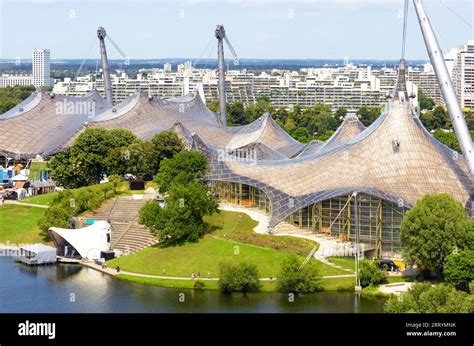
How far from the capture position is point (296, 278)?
47.6 meters

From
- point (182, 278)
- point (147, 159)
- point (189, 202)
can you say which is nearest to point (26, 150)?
point (147, 159)

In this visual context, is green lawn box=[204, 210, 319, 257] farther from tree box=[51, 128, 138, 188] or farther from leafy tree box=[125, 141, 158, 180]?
tree box=[51, 128, 138, 188]

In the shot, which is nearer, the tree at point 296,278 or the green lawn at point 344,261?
the tree at point 296,278

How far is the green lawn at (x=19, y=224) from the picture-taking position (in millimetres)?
61938

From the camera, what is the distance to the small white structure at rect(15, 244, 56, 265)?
55.7m

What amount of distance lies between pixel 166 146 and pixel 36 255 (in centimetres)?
2039

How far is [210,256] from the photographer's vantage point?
175 feet

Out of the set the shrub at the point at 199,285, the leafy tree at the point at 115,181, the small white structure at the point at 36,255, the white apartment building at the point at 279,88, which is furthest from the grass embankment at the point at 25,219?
the white apartment building at the point at 279,88

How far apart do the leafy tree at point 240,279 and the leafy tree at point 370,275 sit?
4.77 meters

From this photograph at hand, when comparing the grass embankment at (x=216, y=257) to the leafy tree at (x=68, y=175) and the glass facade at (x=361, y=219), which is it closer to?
the glass facade at (x=361, y=219)

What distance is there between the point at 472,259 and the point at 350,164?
1397 cm

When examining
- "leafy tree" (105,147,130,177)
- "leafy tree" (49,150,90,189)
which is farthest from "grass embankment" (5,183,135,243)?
"leafy tree" (105,147,130,177)
